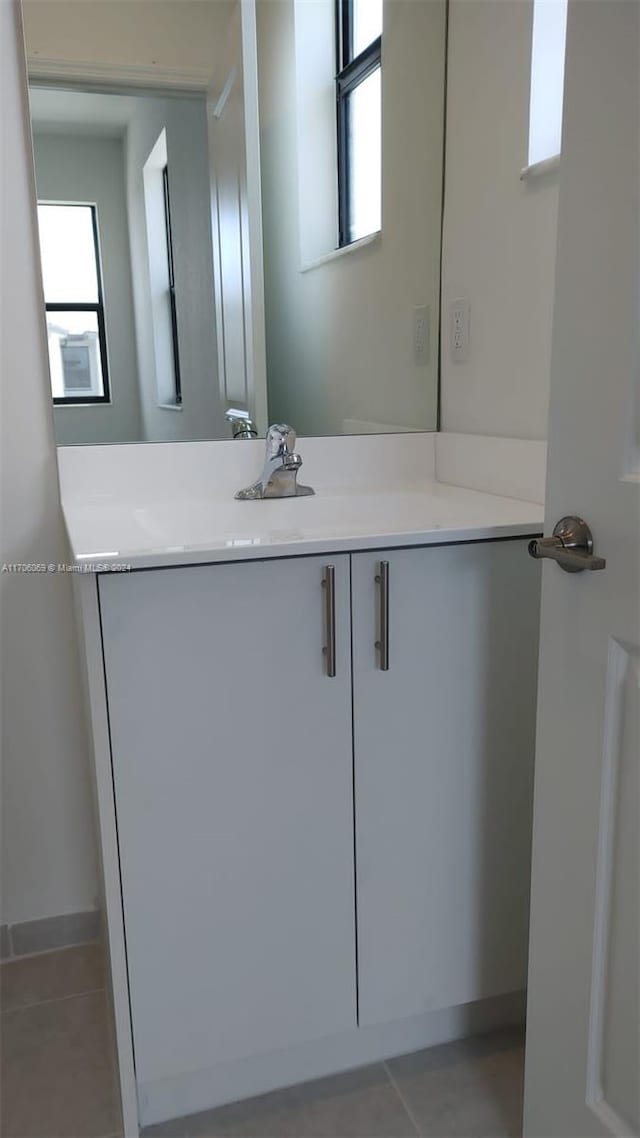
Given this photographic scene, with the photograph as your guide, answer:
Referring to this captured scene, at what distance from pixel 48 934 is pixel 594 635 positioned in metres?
1.35

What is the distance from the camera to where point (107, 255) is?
1503 millimetres

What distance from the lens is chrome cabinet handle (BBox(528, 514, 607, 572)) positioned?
3.07ft

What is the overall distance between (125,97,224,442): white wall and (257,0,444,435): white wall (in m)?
0.12

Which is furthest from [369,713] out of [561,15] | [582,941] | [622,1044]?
[561,15]

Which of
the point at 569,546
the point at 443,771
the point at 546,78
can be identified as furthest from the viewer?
the point at 546,78

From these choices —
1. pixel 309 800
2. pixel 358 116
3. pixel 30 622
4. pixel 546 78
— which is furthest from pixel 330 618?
pixel 358 116

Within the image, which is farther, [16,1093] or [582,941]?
[16,1093]

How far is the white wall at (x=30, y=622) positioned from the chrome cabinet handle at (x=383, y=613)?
70cm

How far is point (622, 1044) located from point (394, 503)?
95 centimetres

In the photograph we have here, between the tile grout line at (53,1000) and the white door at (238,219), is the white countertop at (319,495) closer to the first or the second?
the white door at (238,219)

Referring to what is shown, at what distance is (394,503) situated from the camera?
1.60m

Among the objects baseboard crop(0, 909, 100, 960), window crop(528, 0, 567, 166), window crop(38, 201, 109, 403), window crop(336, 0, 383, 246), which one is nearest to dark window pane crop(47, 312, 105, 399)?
window crop(38, 201, 109, 403)

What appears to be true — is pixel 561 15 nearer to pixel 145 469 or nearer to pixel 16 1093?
pixel 145 469

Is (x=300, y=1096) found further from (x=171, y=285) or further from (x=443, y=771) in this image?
(x=171, y=285)
